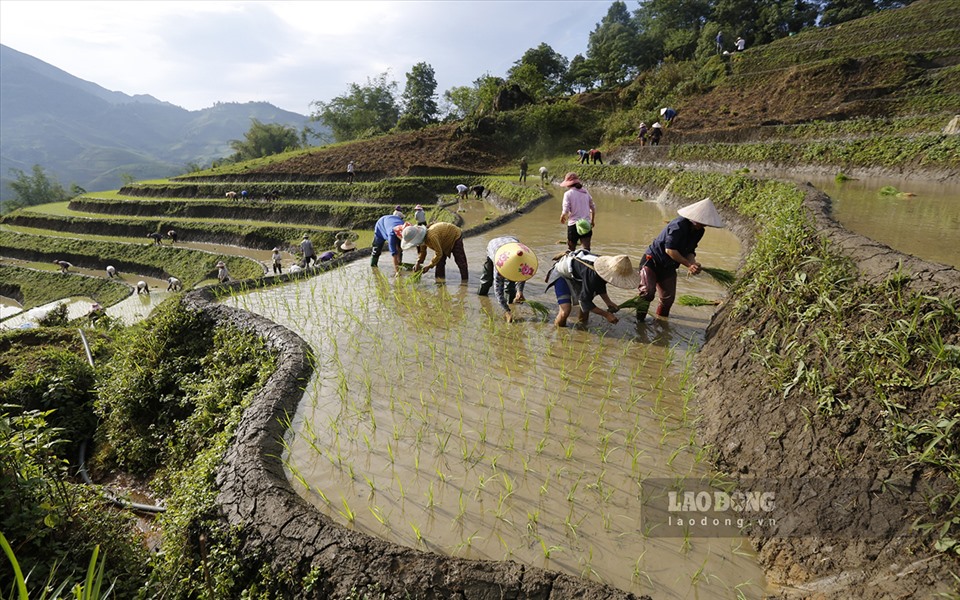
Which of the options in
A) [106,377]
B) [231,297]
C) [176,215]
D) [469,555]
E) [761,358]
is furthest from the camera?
[176,215]

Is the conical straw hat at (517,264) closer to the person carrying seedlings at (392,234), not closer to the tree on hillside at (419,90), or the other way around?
the person carrying seedlings at (392,234)

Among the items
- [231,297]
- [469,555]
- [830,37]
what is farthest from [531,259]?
[830,37]

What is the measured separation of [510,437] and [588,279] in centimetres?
239

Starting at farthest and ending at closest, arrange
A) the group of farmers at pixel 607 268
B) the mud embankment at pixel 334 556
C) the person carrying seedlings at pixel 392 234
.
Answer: the person carrying seedlings at pixel 392 234, the group of farmers at pixel 607 268, the mud embankment at pixel 334 556

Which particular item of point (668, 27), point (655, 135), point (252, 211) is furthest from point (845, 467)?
point (668, 27)

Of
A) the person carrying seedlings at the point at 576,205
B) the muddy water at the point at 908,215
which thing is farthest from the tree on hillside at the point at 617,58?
the person carrying seedlings at the point at 576,205

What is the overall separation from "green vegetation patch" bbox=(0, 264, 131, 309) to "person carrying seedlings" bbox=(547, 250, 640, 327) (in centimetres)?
2282

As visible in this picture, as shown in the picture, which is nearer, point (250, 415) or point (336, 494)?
point (336, 494)

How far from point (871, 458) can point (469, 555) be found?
8.45ft

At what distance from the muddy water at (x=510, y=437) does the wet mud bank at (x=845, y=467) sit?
0.89 feet

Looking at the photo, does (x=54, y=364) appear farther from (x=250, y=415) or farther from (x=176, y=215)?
(x=176, y=215)

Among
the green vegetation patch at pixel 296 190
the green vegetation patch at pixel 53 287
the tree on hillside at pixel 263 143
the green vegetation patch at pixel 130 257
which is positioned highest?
the tree on hillside at pixel 263 143

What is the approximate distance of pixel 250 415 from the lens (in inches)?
163

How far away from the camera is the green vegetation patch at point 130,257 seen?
2056 cm
